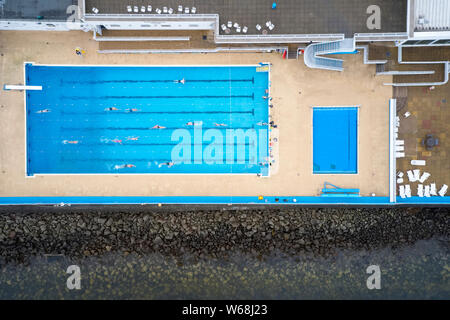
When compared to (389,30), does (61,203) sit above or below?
below

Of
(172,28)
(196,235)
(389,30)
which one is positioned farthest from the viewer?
(196,235)

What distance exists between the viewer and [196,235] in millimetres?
18266

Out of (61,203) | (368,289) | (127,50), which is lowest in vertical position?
(368,289)

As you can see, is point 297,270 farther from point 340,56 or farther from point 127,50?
point 127,50

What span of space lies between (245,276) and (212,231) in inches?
149

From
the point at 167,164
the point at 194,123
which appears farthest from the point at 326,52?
the point at 167,164

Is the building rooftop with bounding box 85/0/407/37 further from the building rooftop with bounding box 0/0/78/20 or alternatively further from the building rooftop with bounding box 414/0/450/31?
the building rooftop with bounding box 0/0/78/20

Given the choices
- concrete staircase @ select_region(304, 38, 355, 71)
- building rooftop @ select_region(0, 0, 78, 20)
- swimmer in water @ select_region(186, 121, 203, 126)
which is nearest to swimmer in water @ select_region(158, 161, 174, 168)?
swimmer in water @ select_region(186, 121, 203, 126)

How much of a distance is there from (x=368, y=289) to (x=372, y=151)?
928 centimetres

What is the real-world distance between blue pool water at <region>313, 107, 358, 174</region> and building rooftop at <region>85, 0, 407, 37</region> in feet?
15.9

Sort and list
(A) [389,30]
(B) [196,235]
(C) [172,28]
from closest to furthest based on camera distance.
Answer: (A) [389,30] < (C) [172,28] < (B) [196,235]

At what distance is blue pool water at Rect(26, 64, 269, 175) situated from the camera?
17.6m

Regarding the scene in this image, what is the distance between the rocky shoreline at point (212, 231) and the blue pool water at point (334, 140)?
2.96 meters

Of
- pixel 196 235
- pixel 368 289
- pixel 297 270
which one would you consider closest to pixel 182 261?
pixel 196 235
